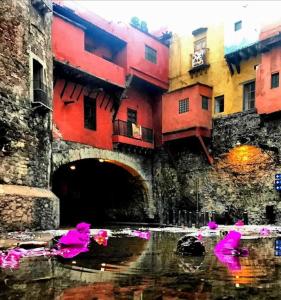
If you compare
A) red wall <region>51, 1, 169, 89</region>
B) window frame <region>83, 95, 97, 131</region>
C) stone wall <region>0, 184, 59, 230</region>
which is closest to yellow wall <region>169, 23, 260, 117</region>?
red wall <region>51, 1, 169, 89</region>

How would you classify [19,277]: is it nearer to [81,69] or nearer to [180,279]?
[180,279]

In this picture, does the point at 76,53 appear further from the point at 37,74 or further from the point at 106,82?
the point at 37,74

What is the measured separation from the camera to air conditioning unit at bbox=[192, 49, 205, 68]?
23641 millimetres

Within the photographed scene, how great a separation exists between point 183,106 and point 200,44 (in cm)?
427

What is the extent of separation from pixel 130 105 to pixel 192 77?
4.18 meters

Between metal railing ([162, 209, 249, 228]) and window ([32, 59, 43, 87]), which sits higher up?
window ([32, 59, 43, 87])

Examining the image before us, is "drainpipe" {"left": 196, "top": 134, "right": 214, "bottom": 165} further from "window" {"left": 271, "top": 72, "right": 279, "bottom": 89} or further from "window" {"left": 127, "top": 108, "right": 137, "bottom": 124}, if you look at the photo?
"window" {"left": 271, "top": 72, "right": 279, "bottom": 89}

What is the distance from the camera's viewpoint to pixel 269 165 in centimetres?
1980

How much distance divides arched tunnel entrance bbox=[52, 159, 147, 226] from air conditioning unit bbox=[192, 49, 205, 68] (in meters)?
7.68

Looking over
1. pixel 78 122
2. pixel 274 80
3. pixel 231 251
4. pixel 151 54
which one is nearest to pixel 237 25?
pixel 274 80

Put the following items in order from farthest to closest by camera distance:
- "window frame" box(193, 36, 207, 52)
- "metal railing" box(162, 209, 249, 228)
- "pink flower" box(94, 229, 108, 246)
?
"window frame" box(193, 36, 207, 52), "metal railing" box(162, 209, 249, 228), "pink flower" box(94, 229, 108, 246)

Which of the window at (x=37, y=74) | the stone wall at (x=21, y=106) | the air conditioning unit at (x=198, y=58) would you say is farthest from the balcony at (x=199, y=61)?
the window at (x=37, y=74)

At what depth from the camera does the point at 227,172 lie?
21.5m

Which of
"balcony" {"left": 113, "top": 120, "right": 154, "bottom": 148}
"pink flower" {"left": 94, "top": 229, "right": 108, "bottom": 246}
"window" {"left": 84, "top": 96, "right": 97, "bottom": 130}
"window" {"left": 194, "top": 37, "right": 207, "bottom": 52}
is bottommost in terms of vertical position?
"pink flower" {"left": 94, "top": 229, "right": 108, "bottom": 246}
